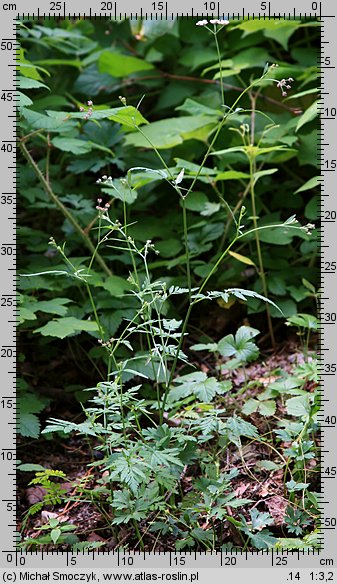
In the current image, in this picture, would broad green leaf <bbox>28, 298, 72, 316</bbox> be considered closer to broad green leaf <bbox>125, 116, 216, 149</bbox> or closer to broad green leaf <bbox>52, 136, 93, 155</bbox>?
broad green leaf <bbox>52, 136, 93, 155</bbox>

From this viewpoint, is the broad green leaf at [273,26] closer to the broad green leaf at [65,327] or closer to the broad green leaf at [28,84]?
the broad green leaf at [28,84]

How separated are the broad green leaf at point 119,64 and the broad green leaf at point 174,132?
420mm

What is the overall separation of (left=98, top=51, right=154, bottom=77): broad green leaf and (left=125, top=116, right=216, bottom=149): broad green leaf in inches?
16.5

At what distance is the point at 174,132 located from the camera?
2562 millimetres

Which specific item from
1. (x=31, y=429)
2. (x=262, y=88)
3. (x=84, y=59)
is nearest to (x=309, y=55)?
(x=262, y=88)

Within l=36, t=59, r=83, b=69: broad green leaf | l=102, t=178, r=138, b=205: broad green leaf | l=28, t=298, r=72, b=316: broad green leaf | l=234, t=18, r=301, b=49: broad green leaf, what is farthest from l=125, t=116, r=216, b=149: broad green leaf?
l=28, t=298, r=72, b=316: broad green leaf

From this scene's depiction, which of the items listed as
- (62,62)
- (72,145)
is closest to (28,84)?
(72,145)

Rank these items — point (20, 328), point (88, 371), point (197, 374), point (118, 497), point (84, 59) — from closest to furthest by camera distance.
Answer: point (118, 497)
point (197, 374)
point (20, 328)
point (88, 371)
point (84, 59)

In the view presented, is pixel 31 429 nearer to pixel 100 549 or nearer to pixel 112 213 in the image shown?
pixel 100 549

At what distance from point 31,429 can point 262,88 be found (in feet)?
5.37

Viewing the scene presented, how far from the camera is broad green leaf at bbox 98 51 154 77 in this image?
2877 mm

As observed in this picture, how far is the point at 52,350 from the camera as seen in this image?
2471mm

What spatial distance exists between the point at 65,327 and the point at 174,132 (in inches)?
35.7

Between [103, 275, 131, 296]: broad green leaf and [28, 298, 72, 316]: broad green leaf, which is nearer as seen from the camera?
[28, 298, 72, 316]: broad green leaf
